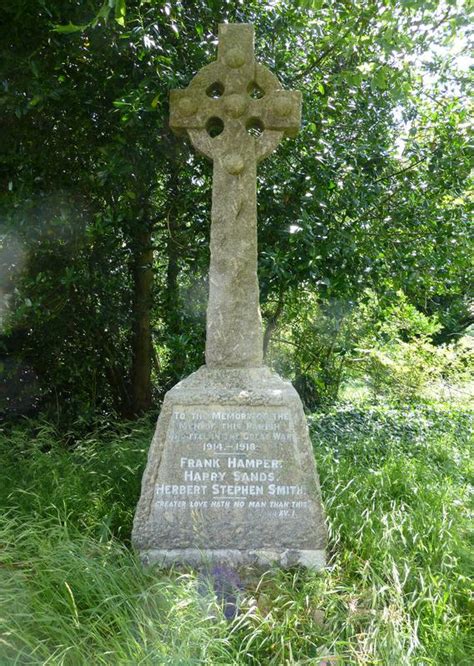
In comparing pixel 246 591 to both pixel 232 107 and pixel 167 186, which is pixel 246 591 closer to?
pixel 232 107

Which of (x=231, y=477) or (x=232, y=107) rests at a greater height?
(x=232, y=107)

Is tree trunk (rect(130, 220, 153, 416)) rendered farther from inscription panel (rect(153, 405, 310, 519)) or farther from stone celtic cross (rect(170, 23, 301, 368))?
inscription panel (rect(153, 405, 310, 519))

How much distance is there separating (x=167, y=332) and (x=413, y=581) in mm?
3045

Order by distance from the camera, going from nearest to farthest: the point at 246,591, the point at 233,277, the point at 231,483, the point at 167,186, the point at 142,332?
the point at 246,591, the point at 231,483, the point at 233,277, the point at 167,186, the point at 142,332

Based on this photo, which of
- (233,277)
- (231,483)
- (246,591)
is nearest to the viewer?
(246,591)

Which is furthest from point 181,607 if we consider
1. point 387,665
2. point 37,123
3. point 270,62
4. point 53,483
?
point 270,62

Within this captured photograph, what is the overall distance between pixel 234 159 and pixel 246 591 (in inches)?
98.4

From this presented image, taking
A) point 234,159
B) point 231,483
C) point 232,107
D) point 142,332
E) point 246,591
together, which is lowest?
point 246,591

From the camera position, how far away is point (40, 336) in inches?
216

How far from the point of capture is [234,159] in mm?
3490

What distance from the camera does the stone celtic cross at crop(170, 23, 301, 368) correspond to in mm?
3420

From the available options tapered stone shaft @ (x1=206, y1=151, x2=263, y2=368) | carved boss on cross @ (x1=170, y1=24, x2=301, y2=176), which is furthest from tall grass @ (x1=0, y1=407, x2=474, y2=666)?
carved boss on cross @ (x1=170, y1=24, x2=301, y2=176)

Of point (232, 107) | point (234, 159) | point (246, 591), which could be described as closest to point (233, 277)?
point (234, 159)

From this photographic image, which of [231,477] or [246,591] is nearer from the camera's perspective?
[246,591]
